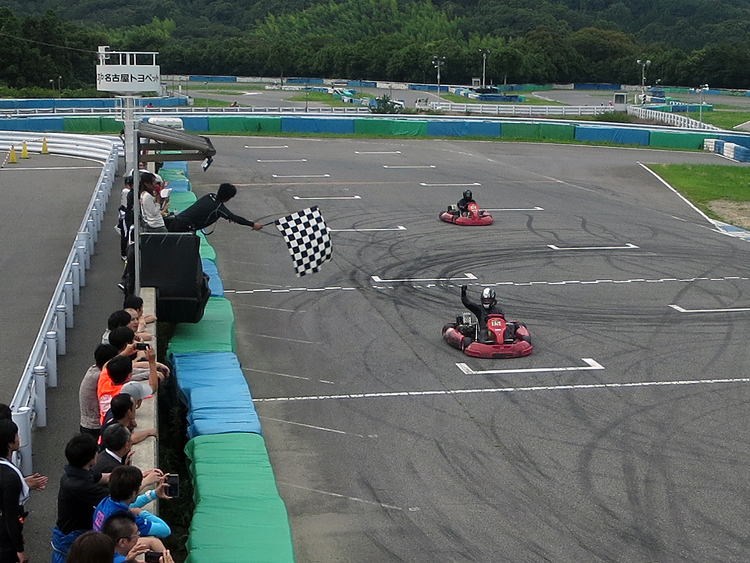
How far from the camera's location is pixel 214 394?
34.1 feet

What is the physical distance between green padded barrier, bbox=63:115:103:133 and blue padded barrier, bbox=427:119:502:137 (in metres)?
14.6

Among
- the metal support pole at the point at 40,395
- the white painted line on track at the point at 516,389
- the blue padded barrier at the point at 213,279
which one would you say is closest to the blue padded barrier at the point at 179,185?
the blue padded barrier at the point at 213,279

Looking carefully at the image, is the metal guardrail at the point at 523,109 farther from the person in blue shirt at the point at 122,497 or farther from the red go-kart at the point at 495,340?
the person in blue shirt at the point at 122,497

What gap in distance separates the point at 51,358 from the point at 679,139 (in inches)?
1501

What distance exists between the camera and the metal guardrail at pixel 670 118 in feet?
171

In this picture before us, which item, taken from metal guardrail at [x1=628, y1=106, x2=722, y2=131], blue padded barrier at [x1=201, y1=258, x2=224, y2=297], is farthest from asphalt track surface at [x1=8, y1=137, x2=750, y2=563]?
metal guardrail at [x1=628, y1=106, x2=722, y2=131]

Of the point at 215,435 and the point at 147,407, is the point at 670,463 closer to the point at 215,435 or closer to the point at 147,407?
the point at 215,435

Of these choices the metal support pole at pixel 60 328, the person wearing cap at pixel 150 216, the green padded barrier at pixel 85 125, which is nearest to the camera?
the metal support pole at pixel 60 328

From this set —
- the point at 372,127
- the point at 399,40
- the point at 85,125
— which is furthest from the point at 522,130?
the point at 399,40

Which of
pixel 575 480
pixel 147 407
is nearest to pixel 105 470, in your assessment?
pixel 147 407

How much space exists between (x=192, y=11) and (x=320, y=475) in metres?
164

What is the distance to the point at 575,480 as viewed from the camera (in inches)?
396

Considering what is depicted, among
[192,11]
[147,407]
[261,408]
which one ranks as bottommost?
[261,408]

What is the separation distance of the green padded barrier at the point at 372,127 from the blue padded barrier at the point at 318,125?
0.93 feet
